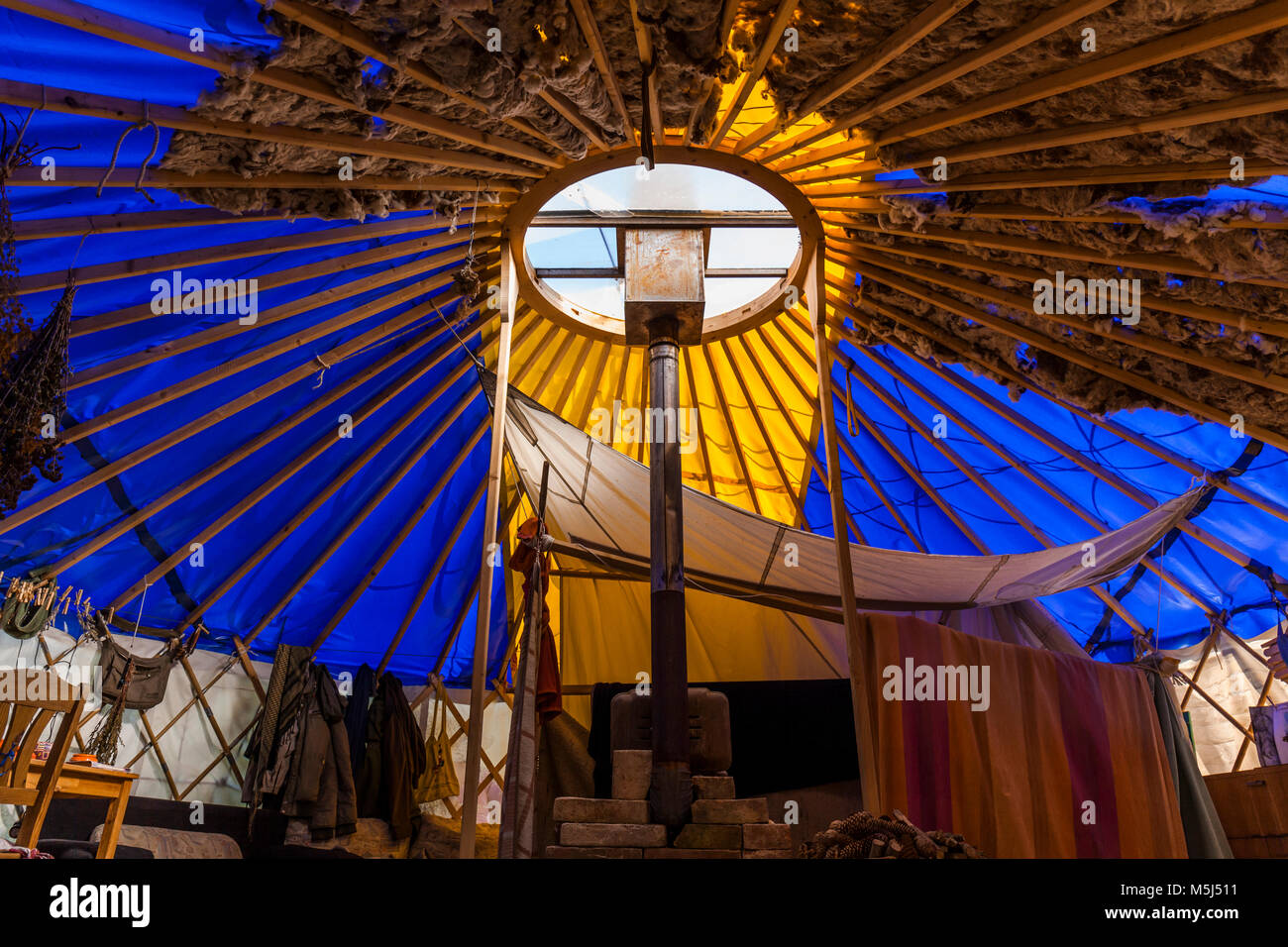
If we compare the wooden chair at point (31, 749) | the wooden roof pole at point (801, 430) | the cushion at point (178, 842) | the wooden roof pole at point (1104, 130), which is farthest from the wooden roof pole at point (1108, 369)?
the cushion at point (178, 842)

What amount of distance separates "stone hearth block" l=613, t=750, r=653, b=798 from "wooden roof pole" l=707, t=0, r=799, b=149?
274 cm

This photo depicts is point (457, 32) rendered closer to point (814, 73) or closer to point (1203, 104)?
point (814, 73)

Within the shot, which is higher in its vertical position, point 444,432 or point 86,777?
point 444,432

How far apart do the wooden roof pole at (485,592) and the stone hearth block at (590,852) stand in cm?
32

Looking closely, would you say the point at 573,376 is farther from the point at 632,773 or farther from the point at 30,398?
the point at 30,398

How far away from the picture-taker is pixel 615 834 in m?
3.58

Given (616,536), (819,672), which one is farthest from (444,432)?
(819,672)

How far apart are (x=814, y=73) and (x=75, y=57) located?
267 centimetres

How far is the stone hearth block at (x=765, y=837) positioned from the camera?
3.58 m

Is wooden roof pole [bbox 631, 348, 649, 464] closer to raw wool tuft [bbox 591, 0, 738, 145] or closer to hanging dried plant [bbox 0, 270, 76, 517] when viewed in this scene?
raw wool tuft [bbox 591, 0, 738, 145]

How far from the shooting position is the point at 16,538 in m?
5.41

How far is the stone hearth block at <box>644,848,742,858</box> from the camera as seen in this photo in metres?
3.50

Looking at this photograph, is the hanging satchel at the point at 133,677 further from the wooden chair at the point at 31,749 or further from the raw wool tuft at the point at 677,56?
the raw wool tuft at the point at 677,56

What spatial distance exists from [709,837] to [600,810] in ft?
1.46
